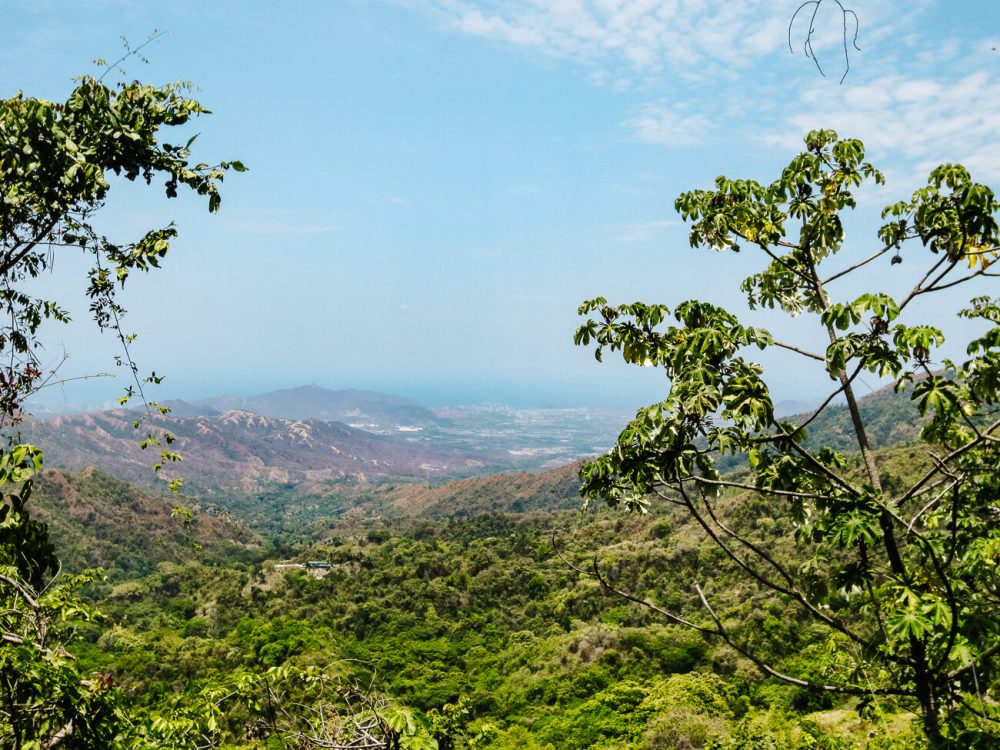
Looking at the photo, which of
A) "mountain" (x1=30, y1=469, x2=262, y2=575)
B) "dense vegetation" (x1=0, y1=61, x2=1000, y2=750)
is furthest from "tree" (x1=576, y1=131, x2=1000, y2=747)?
"mountain" (x1=30, y1=469, x2=262, y2=575)

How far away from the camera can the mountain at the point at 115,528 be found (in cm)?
7831

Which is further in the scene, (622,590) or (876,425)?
(876,425)

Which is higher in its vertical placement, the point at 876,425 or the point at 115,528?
the point at 876,425

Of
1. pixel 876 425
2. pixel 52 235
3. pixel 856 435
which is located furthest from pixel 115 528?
pixel 876 425

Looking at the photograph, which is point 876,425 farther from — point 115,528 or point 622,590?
point 115,528

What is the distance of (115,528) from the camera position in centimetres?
8781

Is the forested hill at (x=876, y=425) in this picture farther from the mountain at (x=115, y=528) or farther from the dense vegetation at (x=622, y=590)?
the mountain at (x=115, y=528)

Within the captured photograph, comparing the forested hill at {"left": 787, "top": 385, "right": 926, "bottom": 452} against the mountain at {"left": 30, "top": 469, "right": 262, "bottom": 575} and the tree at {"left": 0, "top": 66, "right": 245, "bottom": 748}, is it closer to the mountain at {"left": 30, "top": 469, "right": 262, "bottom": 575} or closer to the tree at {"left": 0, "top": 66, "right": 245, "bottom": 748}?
the mountain at {"left": 30, "top": 469, "right": 262, "bottom": 575}

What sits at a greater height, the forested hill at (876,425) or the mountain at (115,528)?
the forested hill at (876,425)

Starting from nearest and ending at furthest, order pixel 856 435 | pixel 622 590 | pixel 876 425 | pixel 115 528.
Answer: pixel 856 435, pixel 622 590, pixel 115 528, pixel 876 425

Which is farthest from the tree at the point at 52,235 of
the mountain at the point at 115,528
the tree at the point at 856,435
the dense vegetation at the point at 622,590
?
the mountain at the point at 115,528

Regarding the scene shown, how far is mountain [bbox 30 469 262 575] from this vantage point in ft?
257

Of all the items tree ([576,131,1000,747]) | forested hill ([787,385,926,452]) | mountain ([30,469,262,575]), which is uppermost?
tree ([576,131,1000,747])

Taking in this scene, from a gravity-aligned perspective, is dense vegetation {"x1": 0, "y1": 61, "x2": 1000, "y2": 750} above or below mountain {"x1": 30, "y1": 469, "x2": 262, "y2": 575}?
above
